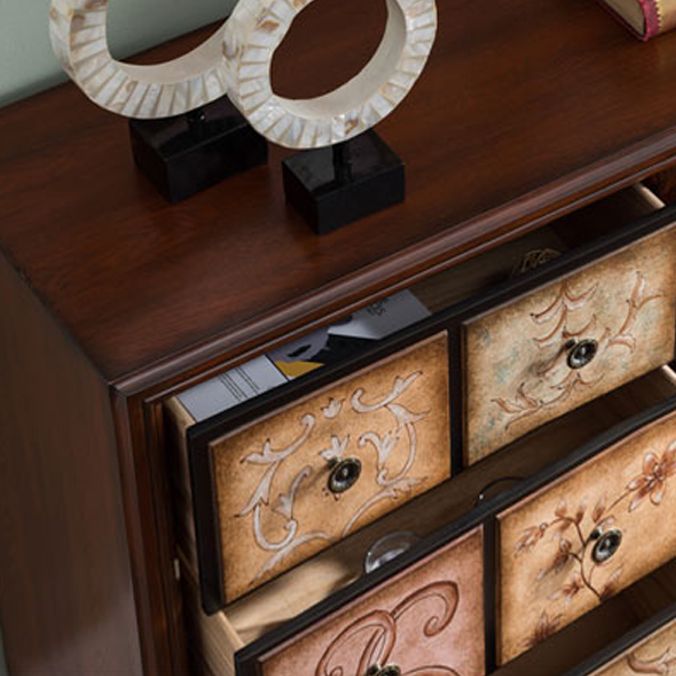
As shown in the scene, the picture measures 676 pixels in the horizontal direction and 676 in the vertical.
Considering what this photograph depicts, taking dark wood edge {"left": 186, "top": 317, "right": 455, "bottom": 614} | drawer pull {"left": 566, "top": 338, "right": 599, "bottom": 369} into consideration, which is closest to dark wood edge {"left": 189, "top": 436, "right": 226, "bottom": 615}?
dark wood edge {"left": 186, "top": 317, "right": 455, "bottom": 614}

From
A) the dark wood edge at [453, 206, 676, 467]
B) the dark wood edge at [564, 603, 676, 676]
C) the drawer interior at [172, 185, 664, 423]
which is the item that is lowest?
the dark wood edge at [564, 603, 676, 676]

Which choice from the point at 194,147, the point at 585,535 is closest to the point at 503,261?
the point at 585,535

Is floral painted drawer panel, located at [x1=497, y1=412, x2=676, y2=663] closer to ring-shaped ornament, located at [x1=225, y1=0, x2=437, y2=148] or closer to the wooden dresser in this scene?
the wooden dresser

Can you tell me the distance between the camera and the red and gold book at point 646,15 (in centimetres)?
127

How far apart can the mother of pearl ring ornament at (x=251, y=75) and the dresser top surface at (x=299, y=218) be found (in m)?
0.07

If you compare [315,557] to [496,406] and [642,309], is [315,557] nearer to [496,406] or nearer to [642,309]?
[496,406]

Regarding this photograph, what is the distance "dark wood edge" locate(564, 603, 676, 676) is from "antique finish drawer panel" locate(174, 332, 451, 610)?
0.80ft

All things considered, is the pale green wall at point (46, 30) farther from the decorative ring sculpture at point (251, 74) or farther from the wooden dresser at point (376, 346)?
the decorative ring sculpture at point (251, 74)

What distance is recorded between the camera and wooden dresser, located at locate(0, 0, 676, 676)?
1136mm

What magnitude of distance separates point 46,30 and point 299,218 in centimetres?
29

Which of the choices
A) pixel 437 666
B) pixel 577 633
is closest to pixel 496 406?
pixel 437 666

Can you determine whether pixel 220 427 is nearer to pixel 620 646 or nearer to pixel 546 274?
pixel 546 274

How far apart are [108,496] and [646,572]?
→ 0.51m

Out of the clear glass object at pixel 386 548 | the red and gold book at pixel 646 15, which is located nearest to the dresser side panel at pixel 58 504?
the clear glass object at pixel 386 548
